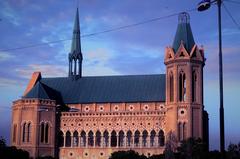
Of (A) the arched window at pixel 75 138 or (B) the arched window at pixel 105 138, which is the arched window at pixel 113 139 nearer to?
(B) the arched window at pixel 105 138

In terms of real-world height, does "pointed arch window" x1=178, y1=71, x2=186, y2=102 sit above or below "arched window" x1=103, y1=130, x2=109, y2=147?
above

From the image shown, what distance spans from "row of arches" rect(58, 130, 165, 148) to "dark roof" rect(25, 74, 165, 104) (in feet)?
20.7

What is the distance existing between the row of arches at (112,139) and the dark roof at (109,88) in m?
6.31

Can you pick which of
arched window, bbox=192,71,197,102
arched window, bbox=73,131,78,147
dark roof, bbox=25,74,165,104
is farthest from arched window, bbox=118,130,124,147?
arched window, bbox=192,71,197,102

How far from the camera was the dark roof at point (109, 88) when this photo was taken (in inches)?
3556

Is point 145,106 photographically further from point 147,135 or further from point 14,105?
point 14,105

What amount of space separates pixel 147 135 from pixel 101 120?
9.21 meters

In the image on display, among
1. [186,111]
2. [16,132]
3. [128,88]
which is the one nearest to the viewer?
[186,111]

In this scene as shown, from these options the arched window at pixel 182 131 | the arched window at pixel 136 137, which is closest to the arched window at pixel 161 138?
the arched window at pixel 136 137

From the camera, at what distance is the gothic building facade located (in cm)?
8150

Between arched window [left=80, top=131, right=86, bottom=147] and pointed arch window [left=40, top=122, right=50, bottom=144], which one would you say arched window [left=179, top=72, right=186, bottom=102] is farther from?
pointed arch window [left=40, top=122, right=50, bottom=144]

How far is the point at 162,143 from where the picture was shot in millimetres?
86938

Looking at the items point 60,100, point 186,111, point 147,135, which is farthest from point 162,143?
point 60,100

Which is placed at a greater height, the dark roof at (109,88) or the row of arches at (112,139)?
the dark roof at (109,88)
